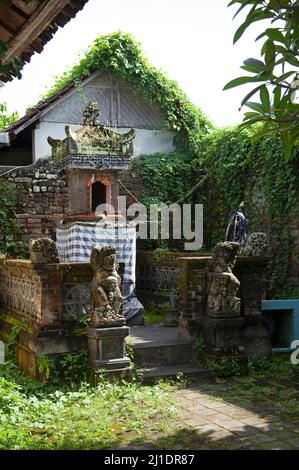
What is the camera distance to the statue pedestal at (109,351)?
7.18 m

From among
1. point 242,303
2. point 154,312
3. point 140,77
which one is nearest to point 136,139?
point 140,77

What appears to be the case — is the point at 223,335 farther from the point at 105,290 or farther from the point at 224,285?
the point at 105,290

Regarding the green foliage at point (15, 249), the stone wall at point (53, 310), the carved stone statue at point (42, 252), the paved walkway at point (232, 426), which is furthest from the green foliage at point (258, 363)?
the green foliage at point (15, 249)

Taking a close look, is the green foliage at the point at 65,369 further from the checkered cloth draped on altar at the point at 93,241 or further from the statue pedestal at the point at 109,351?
the checkered cloth draped on altar at the point at 93,241

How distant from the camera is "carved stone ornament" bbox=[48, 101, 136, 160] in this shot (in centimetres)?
1027

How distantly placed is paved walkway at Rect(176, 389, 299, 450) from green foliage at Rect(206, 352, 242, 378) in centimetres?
101

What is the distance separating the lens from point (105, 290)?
7410 millimetres

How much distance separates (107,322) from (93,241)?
317 centimetres

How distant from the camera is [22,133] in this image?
601 inches

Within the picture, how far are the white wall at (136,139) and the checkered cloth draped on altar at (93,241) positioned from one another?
4906 mm
